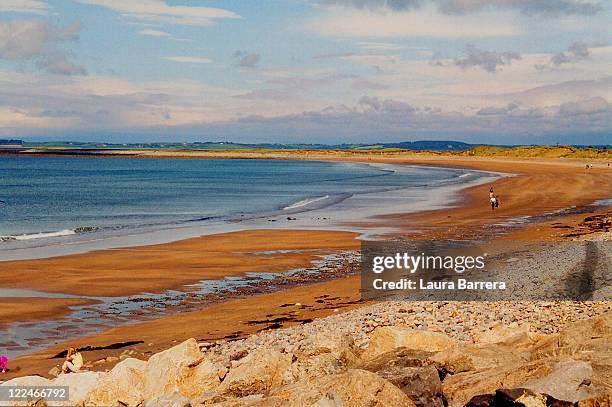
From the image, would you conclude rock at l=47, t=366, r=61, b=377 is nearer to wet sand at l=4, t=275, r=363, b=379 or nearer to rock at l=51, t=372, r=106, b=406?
wet sand at l=4, t=275, r=363, b=379

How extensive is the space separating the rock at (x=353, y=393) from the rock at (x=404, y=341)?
240 cm

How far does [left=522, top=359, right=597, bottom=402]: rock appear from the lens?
772 centimetres

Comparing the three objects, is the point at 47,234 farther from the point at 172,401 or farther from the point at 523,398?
the point at 523,398

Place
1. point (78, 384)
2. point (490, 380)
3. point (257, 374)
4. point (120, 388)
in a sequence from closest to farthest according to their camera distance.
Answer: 1. point (490, 380)
2. point (257, 374)
3. point (120, 388)
4. point (78, 384)

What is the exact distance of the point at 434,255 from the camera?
27.3m

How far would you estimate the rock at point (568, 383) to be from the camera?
7.72 meters

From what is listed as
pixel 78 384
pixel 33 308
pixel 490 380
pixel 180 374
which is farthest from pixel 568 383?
pixel 33 308

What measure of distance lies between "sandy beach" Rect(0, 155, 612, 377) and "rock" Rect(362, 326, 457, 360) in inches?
242

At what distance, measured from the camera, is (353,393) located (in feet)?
26.5

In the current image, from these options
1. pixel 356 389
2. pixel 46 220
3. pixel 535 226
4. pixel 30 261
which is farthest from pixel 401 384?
pixel 46 220

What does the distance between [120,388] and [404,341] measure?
4.41m

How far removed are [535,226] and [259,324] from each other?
22.6 meters

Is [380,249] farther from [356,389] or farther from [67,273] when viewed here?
[356,389]

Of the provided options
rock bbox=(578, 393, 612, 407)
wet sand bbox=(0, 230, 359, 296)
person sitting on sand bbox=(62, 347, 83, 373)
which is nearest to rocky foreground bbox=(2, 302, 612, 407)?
rock bbox=(578, 393, 612, 407)
